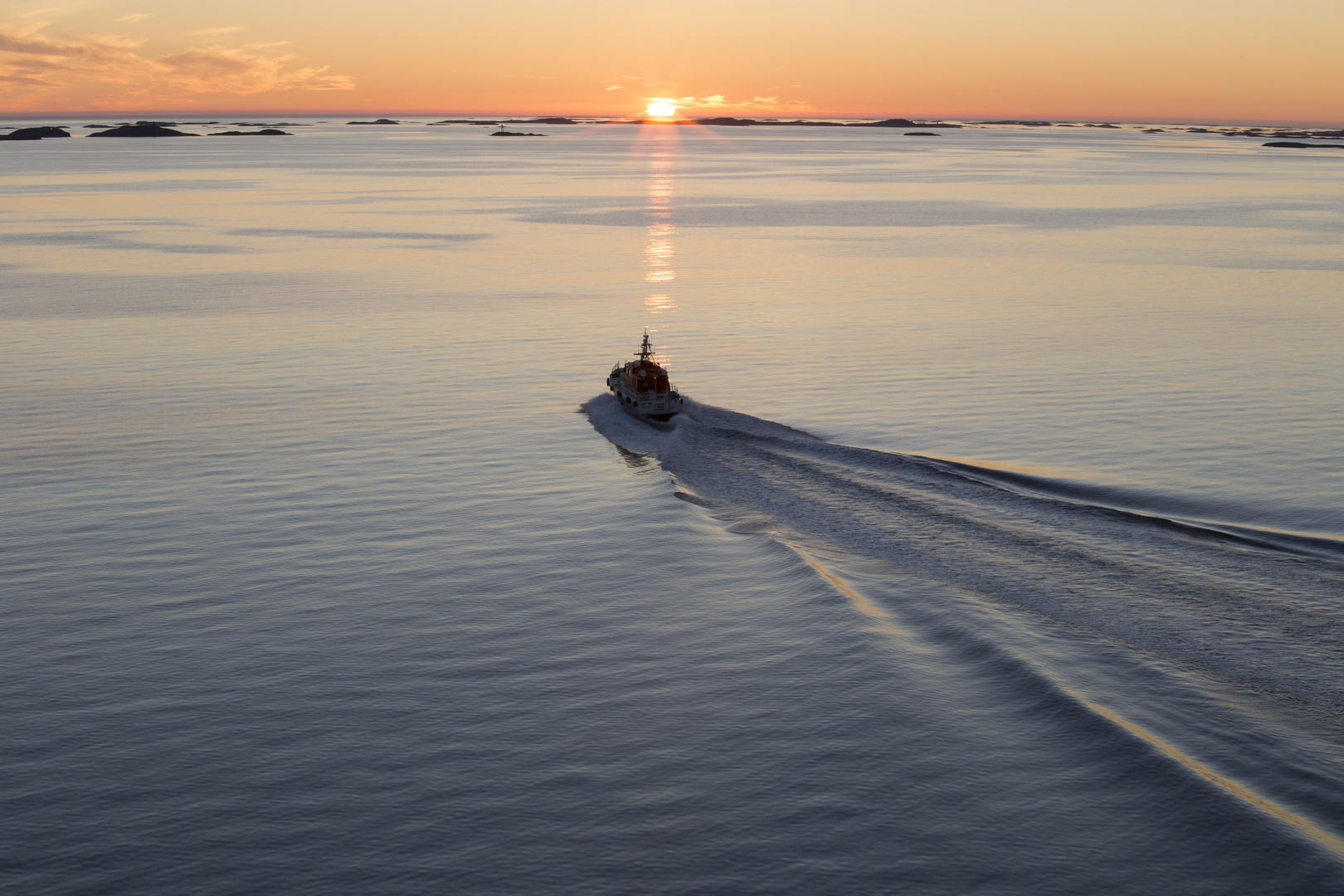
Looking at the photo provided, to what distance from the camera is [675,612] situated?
33.7 meters

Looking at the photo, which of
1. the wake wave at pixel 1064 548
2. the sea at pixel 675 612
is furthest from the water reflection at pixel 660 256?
the wake wave at pixel 1064 548

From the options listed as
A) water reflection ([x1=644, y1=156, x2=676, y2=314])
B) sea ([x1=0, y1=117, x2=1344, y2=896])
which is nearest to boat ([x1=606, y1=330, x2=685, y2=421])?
sea ([x1=0, y1=117, x2=1344, y2=896])

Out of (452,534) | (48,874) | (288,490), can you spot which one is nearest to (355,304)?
(288,490)

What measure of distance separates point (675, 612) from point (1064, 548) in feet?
43.0

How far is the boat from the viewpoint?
5516cm

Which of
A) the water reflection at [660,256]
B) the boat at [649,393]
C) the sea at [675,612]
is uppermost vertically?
the water reflection at [660,256]

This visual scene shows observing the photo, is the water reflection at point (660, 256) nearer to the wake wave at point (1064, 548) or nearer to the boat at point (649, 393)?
the boat at point (649, 393)

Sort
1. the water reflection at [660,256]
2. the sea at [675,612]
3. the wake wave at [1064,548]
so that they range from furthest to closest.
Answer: the water reflection at [660,256]
the wake wave at [1064,548]
the sea at [675,612]

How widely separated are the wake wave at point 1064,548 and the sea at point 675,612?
180 millimetres

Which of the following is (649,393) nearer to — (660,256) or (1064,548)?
(1064,548)

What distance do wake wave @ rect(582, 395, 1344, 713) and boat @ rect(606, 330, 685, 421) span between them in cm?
410

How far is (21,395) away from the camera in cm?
5647

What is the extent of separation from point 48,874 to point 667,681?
47.5 ft

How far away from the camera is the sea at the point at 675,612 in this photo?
22594 millimetres
